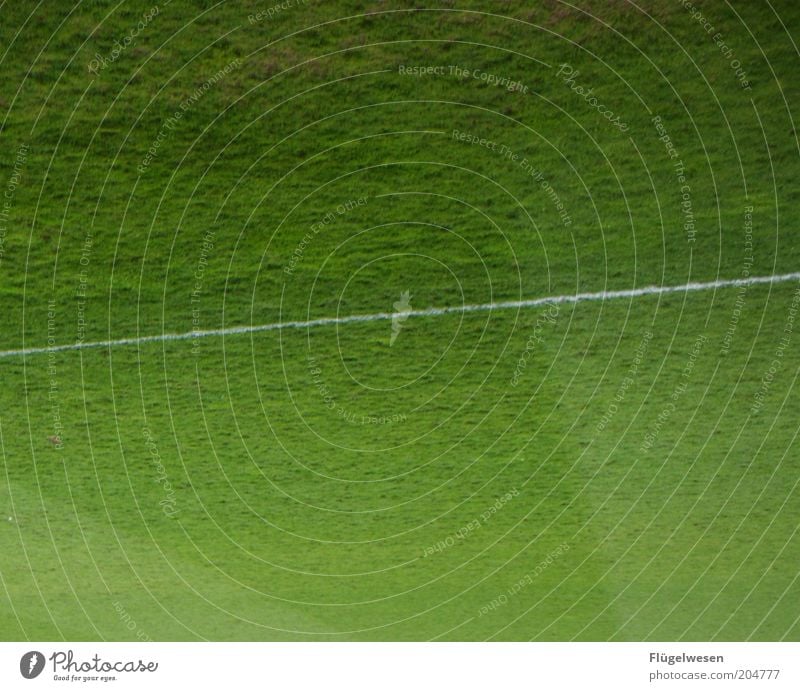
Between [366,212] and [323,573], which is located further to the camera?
[323,573]

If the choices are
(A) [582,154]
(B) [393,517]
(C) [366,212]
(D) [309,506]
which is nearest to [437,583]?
(B) [393,517]

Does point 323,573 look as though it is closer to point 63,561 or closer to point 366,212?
point 63,561
